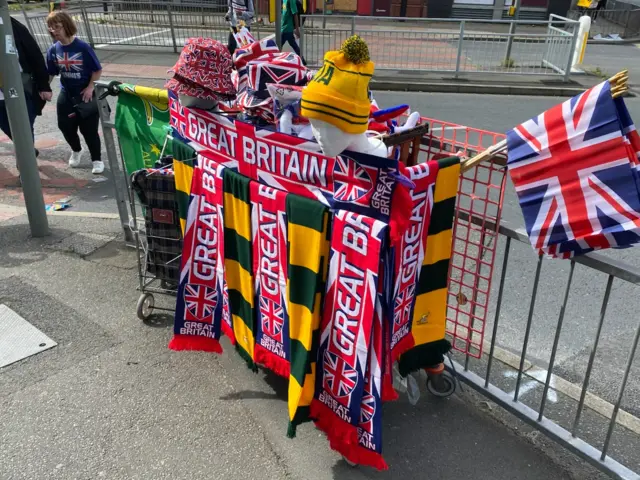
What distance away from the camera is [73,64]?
6.58 metres

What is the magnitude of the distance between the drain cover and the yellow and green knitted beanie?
2.68m

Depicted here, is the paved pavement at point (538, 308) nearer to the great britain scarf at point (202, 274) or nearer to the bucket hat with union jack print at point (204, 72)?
the great britain scarf at point (202, 274)

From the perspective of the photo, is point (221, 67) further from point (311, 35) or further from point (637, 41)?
point (637, 41)

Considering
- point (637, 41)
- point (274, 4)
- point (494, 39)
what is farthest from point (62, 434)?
point (637, 41)

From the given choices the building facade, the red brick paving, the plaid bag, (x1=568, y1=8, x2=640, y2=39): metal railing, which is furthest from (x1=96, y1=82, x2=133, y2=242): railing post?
the building facade

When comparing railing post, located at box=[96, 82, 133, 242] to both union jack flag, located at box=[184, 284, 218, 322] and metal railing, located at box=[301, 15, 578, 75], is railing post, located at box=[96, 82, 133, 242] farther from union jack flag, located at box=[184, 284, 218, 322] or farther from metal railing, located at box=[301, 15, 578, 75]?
metal railing, located at box=[301, 15, 578, 75]

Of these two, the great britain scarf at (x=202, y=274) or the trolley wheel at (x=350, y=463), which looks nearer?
the trolley wheel at (x=350, y=463)

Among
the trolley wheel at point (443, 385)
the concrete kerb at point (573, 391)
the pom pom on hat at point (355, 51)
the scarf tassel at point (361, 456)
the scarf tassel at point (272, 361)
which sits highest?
the pom pom on hat at point (355, 51)

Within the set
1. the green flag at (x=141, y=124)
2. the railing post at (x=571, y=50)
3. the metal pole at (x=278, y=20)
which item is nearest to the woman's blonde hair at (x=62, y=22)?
the green flag at (x=141, y=124)

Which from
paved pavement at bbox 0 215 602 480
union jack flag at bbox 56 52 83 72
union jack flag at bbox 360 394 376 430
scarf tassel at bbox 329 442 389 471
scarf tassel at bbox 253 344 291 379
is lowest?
paved pavement at bbox 0 215 602 480

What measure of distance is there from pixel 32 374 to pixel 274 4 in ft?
36.8

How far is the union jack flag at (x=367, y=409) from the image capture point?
8.44 ft

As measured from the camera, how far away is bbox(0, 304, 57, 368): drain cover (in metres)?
3.72

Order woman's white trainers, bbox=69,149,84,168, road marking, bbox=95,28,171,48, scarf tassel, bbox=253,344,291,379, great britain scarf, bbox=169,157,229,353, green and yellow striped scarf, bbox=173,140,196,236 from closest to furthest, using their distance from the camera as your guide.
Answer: scarf tassel, bbox=253,344,291,379
great britain scarf, bbox=169,157,229,353
green and yellow striped scarf, bbox=173,140,196,236
woman's white trainers, bbox=69,149,84,168
road marking, bbox=95,28,171,48
